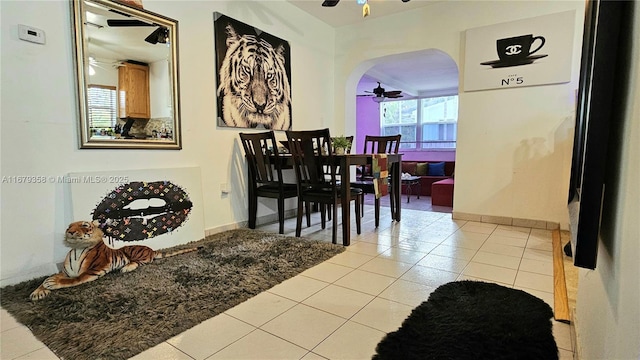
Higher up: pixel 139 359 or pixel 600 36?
pixel 600 36

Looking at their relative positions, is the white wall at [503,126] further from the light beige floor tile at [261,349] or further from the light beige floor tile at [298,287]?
the light beige floor tile at [261,349]

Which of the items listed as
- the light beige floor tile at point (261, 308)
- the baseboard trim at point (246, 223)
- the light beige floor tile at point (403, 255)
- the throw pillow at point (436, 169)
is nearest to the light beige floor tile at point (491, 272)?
the light beige floor tile at point (403, 255)

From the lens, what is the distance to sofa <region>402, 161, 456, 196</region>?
270 inches

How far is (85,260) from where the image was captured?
206 centimetres

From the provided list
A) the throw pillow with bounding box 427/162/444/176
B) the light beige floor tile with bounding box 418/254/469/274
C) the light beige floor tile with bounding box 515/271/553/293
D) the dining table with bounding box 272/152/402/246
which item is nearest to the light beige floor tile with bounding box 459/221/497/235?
the dining table with bounding box 272/152/402/246

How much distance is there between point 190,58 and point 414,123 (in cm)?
674

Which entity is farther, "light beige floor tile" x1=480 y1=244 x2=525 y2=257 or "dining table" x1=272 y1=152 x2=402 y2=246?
"dining table" x1=272 y1=152 x2=402 y2=246

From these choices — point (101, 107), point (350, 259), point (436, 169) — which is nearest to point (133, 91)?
point (101, 107)

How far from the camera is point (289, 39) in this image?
4.09 m

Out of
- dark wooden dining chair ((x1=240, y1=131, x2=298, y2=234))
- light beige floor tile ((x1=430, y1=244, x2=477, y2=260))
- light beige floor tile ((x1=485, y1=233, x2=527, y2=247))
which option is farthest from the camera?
dark wooden dining chair ((x1=240, y1=131, x2=298, y2=234))

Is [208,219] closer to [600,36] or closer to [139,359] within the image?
[139,359]

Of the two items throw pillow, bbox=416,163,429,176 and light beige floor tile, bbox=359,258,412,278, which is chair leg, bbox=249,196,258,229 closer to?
light beige floor tile, bbox=359,258,412,278

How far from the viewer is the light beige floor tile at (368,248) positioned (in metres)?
2.70

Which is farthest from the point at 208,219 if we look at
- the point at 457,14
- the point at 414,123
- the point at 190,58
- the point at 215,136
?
the point at 414,123
